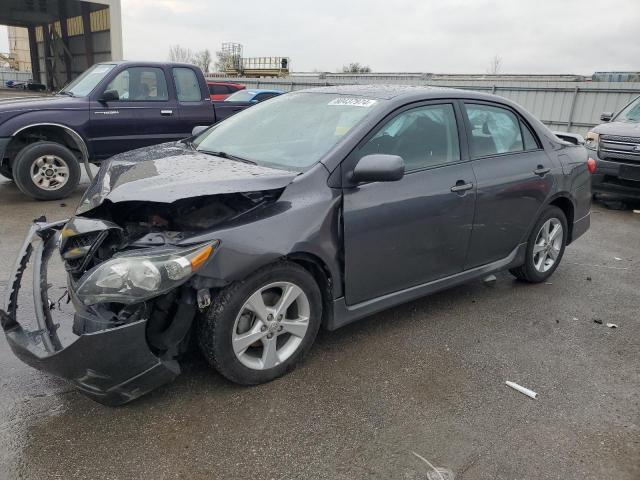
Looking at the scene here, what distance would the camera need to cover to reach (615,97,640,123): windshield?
8312 millimetres

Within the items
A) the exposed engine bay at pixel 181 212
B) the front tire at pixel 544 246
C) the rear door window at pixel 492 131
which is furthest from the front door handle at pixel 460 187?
the exposed engine bay at pixel 181 212

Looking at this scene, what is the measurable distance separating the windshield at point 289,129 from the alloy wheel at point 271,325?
0.76 m

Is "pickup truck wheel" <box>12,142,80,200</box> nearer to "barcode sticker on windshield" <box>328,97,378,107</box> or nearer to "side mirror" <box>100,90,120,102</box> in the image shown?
"side mirror" <box>100,90,120,102</box>

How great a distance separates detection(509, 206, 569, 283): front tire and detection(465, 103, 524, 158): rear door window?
0.71m

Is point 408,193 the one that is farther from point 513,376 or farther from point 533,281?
point 533,281

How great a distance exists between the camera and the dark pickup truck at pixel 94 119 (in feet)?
21.7

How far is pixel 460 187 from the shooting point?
3.54 metres

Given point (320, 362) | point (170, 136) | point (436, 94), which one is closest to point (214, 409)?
point (320, 362)

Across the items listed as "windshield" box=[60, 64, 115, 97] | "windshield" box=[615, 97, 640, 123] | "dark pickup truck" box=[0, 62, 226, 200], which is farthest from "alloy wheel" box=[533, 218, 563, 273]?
"windshield" box=[60, 64, 115, 97]

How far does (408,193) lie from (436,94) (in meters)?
0.87

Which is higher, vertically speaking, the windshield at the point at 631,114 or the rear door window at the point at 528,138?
the windshield at the point at 631,114

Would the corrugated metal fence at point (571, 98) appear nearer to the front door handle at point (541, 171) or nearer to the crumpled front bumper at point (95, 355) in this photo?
the front door handle at point (541, 171)

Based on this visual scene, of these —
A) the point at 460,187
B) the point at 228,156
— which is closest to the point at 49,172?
the point at 228,156

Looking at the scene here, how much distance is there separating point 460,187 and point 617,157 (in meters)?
5.41
